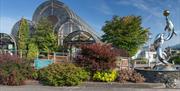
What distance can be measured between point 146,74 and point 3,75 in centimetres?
652

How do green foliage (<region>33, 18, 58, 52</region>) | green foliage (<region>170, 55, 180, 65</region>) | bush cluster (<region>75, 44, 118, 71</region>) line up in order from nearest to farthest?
1. bush cluster (<region>75, 44, 118, 71</region>)
2. green foliage (<region>33, 18, 58, 52</region>)
3. green foliage (<region>170, 55, 180, 65</region>)

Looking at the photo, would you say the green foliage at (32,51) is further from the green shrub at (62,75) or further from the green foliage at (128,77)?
the green foliage at (128,77)

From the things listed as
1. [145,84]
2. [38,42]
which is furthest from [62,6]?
[145,84]

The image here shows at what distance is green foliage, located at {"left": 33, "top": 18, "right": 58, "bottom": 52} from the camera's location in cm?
3353

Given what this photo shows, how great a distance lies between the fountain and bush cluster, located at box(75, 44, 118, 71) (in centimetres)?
190

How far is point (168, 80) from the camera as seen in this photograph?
41.2 ft

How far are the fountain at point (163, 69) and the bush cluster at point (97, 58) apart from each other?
6.23ft

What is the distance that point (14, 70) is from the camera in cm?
1189

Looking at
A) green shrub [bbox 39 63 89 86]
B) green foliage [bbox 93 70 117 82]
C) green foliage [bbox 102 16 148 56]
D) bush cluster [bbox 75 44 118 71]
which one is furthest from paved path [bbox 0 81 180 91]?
green foliage [bbox 102 16 148 56]

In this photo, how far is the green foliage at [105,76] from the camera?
13.1 metres

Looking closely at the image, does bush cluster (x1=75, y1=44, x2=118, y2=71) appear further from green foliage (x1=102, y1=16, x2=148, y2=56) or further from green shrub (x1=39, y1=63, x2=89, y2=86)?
green foliage (x1=102, y1=16, x2=148, y2=56)

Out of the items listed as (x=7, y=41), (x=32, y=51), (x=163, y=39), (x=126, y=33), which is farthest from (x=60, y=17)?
(x=163, y=39)

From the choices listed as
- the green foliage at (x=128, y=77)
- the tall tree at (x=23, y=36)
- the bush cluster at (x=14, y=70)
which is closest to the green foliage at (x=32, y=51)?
the tall tree at (x=23, y=36)

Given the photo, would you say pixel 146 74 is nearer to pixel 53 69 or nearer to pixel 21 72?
pixel 53 69
